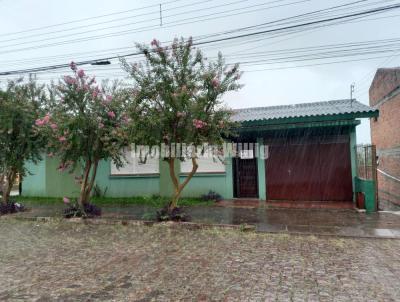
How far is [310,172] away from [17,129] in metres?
9.73

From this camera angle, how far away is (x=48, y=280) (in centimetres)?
445

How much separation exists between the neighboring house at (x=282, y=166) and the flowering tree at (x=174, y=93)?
9.93 feet

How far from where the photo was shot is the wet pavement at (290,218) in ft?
21.7

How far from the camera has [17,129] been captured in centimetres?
965

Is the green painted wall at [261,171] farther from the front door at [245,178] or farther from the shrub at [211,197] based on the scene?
the shrub at [211,197]

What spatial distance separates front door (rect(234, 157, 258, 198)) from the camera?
11.2 metres

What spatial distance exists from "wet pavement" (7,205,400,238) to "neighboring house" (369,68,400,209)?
4.70 m

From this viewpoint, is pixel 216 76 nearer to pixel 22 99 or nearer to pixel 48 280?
pixel 48 280

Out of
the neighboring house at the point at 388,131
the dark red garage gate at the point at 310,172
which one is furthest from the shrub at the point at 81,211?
the neighboring house at the point at 388,131

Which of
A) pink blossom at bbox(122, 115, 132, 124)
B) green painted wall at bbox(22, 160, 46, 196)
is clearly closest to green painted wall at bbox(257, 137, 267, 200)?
pink blossom at bbox(122, 115, 132, 124)

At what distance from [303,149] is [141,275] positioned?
25.4ft

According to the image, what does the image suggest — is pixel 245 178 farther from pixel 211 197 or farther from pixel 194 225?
pixel 194 225

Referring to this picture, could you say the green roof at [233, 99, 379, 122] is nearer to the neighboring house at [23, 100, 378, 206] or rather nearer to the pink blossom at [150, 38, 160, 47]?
the neighboring house at [23, 100, 378, 206]

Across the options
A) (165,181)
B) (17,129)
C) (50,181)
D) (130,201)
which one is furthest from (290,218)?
(50,181)
